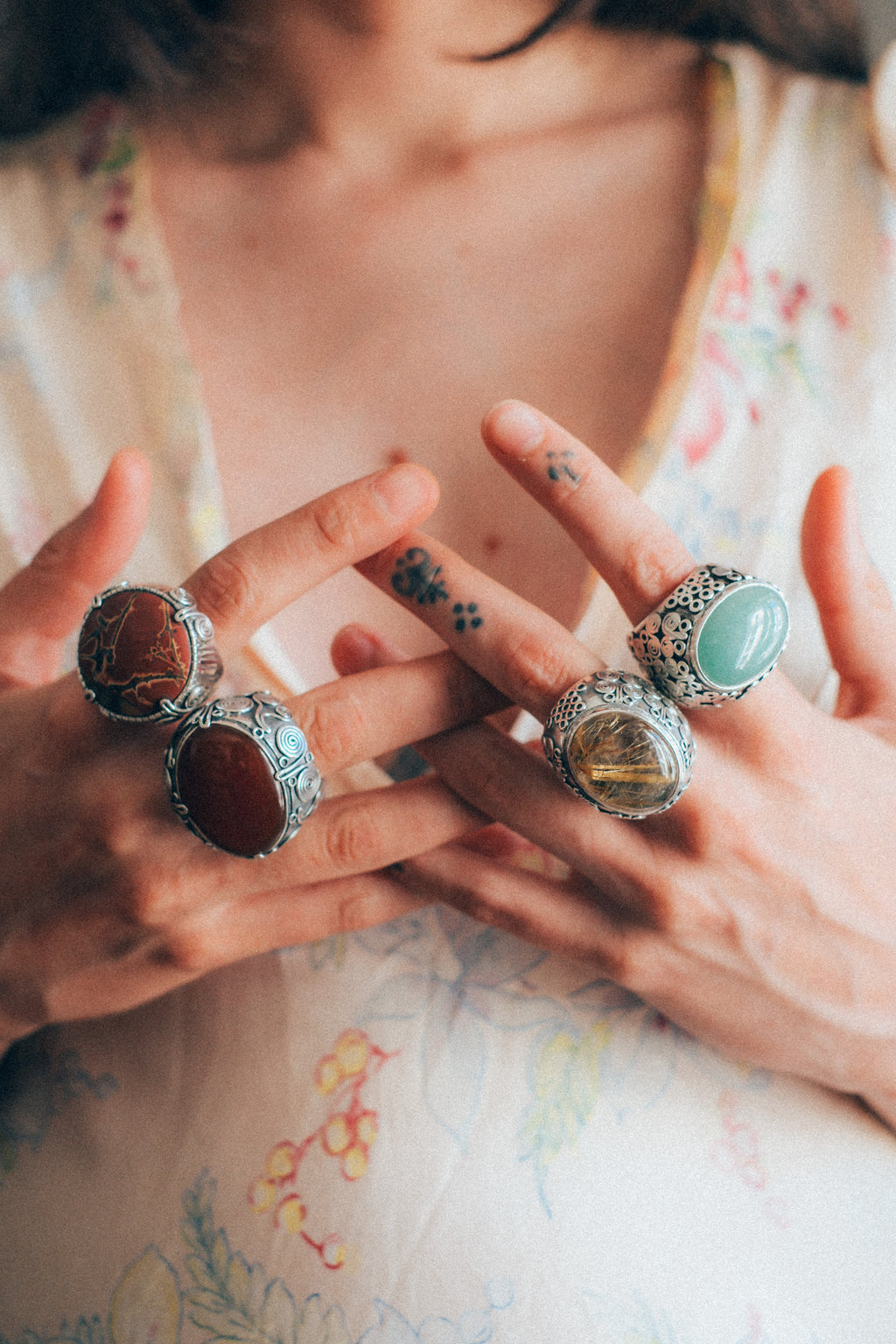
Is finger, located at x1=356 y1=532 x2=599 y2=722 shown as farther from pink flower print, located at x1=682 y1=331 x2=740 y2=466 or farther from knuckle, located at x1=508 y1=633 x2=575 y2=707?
pink flower print, located at x1=682 y1=331 x2=740 y2=466

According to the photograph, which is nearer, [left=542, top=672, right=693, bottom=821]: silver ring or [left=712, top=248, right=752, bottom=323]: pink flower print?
[left=542, top=672, right=693, bottom=821]: silver ring

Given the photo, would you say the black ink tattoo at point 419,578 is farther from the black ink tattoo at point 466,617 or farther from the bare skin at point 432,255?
the bare skin at point 432,255

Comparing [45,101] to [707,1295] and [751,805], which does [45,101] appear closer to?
[751,805]

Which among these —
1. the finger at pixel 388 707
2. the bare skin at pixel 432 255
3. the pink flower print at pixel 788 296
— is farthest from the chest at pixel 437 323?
the finger at pixel 388 707

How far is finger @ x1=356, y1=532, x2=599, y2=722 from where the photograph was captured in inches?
26.3

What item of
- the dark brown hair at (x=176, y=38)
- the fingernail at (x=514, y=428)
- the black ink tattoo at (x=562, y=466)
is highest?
Answer: the dark brown hair at (x=176, y=38)

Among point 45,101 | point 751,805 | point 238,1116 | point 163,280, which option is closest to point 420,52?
point 163,280

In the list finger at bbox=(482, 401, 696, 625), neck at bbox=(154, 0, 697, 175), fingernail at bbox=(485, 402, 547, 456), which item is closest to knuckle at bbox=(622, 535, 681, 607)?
finger at bbox=(482, 401, 696, 625)

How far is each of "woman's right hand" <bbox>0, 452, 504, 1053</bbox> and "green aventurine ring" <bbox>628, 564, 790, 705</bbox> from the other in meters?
0.16

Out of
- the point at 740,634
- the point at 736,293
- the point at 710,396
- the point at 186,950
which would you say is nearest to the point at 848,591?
the point at 740,634

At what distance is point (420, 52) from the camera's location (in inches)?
41.9

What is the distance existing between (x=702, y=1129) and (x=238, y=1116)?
0.40m

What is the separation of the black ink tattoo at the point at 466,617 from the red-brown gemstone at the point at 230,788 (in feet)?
0.58

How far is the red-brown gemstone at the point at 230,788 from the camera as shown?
62 centimetres
